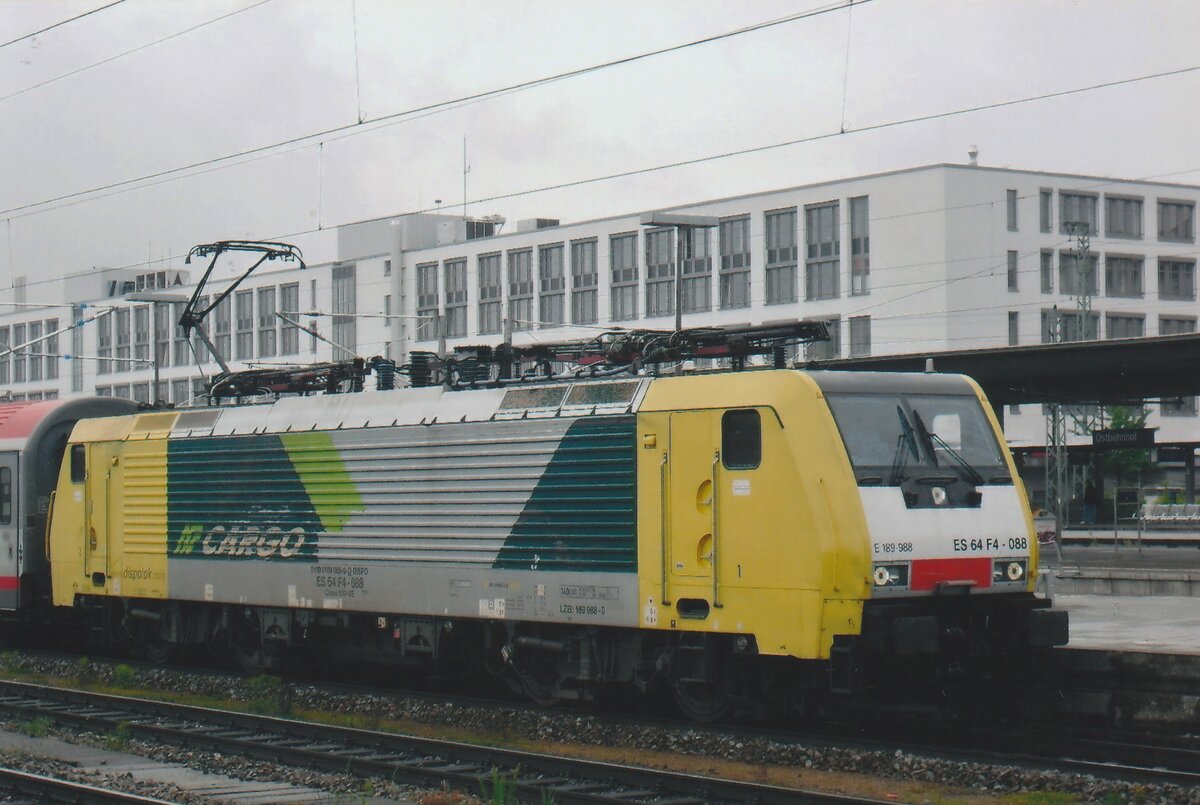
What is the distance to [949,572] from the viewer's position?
13.4m

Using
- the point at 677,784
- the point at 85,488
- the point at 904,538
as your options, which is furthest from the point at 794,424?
the point at 85,488

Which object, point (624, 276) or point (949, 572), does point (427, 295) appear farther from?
point (949, 572)

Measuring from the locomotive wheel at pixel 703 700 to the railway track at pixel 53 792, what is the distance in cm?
491

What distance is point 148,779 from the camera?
1314 centimetres

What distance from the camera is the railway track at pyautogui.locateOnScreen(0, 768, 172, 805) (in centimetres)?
1166

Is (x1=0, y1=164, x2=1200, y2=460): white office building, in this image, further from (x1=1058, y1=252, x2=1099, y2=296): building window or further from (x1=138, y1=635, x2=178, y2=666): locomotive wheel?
(x1=138, y1=635, x2=178, y2=666): locomotive wheel

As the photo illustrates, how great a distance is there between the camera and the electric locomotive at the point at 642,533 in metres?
13.1

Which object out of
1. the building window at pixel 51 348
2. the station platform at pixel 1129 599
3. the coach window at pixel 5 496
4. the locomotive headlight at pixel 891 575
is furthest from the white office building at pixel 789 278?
the locomotive headlight at pixel 891 575

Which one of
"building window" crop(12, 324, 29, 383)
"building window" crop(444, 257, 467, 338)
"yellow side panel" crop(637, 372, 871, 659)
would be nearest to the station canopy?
"yellow side panel" crop(637, 372, 871, 659)

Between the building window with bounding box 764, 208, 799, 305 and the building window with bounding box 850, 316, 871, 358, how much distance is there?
298 cm

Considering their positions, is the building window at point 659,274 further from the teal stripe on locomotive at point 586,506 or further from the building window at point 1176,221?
the teal stripe on locomotive at point 586,506

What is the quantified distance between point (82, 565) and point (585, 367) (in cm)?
887

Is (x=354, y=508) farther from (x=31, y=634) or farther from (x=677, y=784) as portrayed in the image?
(x=31, y=634)

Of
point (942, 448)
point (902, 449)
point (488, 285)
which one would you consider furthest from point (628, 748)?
point (488, 285)
